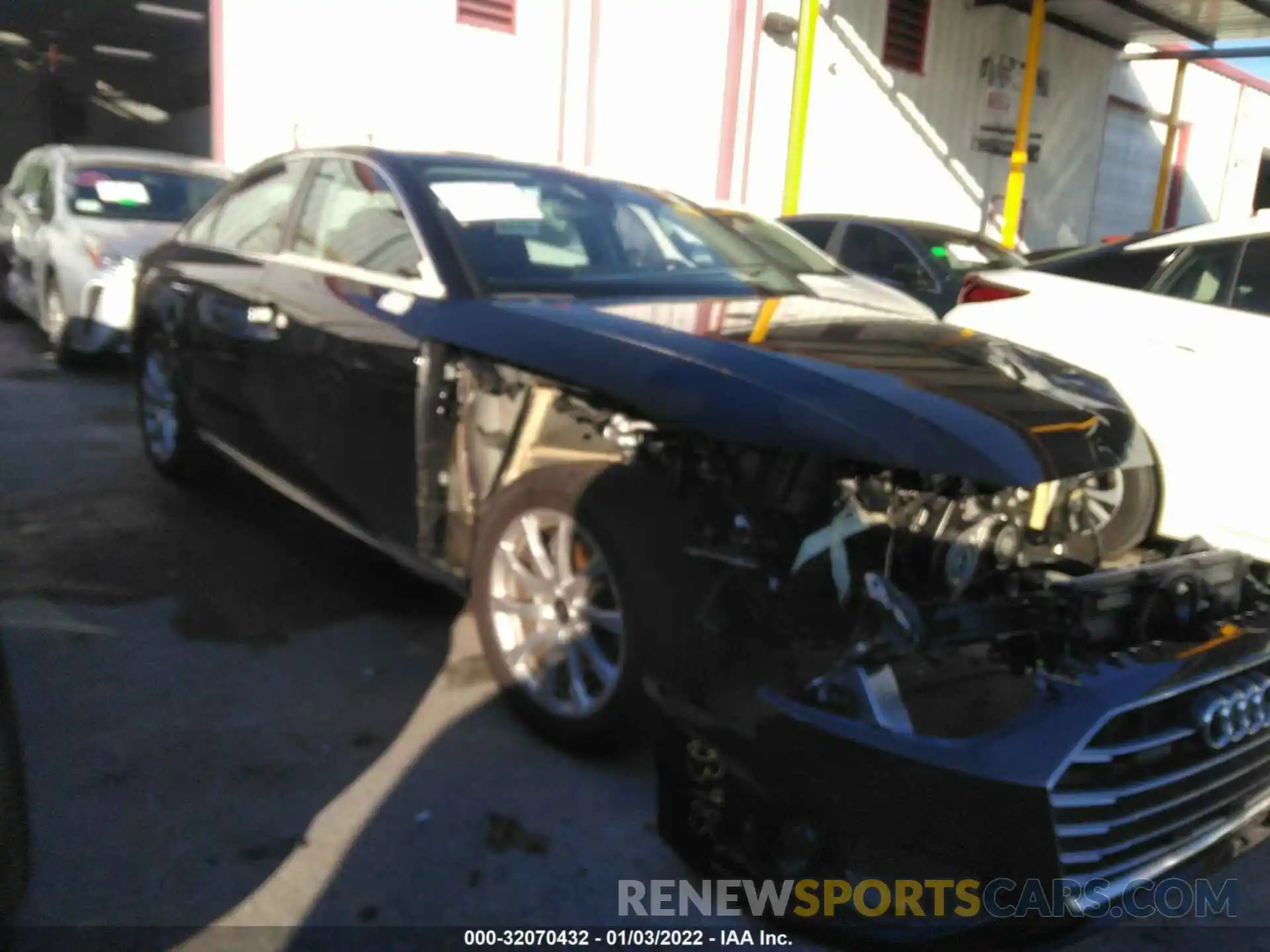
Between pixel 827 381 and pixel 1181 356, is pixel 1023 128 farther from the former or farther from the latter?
pixel 827 381

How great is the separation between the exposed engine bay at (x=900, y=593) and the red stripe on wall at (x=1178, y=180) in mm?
Answer: 19133

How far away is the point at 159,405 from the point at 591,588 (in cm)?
311

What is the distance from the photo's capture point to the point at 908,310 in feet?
13.4

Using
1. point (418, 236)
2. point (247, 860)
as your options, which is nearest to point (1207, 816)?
point (247, 860)

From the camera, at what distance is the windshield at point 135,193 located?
7891 mm

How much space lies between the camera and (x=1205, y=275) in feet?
14.0

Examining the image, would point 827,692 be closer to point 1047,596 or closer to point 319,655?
point 1047,596

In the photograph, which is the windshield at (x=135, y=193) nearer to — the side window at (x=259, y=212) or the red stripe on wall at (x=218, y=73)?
the red stripe on wall at (x=218, y=73)

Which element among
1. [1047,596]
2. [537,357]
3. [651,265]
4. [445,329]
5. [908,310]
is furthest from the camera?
[908,310]

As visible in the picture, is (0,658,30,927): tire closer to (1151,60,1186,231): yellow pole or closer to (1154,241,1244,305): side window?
(1154,241,1244,305): side window

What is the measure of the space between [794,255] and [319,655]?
315 cm

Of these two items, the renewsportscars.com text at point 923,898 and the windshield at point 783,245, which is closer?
the renewsportscars.com text at point 923,898

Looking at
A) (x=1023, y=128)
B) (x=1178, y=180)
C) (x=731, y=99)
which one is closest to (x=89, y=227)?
(x=731, y=99)

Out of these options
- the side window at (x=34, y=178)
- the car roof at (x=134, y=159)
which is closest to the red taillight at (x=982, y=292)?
the car roof at (x=134, y=159)
